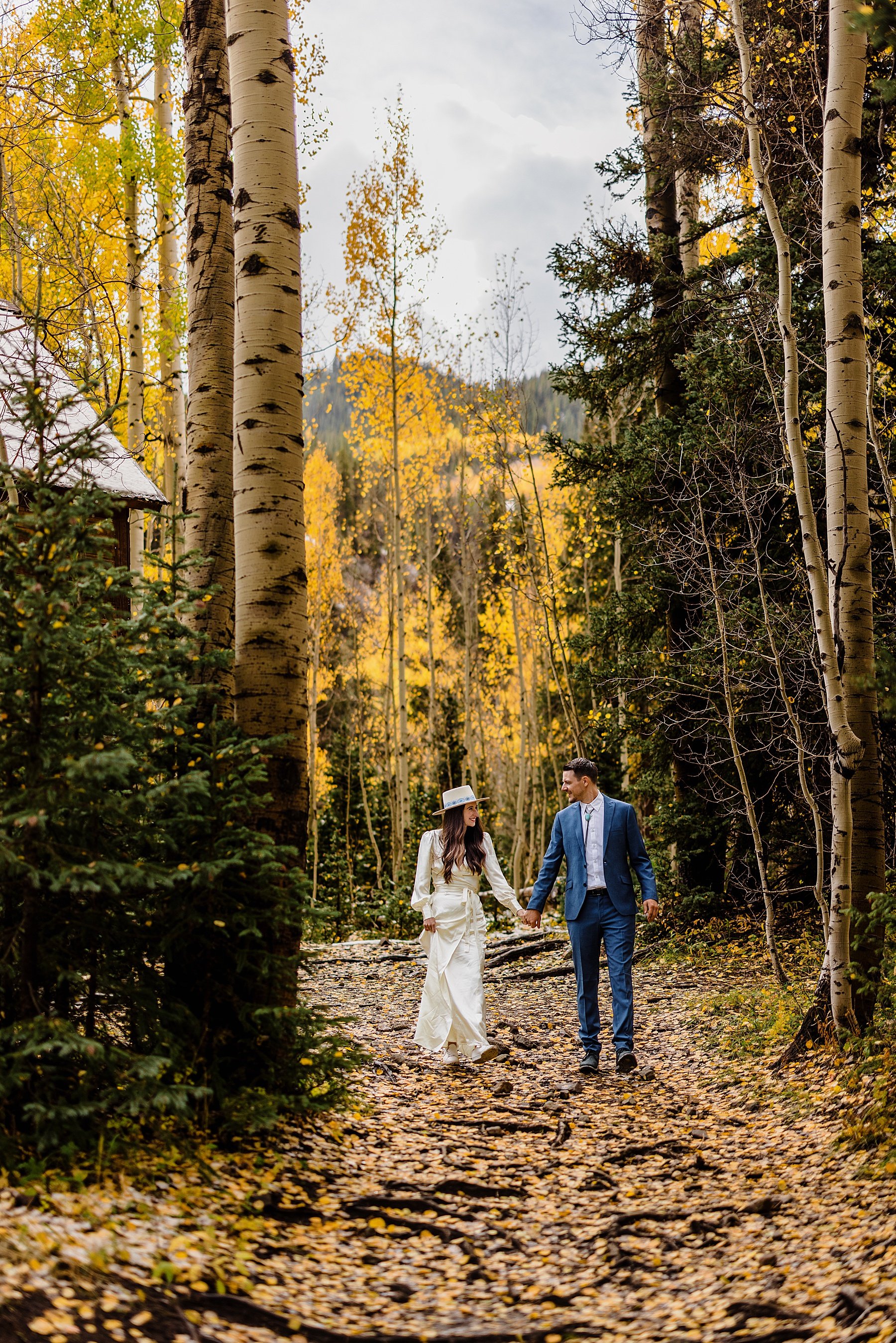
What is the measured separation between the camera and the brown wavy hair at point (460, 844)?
720 centimetres

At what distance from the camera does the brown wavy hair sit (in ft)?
23.6

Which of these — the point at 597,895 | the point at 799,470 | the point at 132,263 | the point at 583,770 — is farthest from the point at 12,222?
the point at 597,895

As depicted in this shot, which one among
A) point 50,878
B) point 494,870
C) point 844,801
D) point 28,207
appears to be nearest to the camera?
point 50,878

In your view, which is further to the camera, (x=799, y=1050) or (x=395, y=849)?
(x=395, y=849)

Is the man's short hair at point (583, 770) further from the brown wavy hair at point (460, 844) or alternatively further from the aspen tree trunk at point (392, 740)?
the aspen tree trunk at point (392, 740)

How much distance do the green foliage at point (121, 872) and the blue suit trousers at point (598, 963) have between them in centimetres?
233

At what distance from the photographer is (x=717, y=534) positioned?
10.4m

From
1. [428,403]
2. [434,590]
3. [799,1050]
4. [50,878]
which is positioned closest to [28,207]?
[428,403]

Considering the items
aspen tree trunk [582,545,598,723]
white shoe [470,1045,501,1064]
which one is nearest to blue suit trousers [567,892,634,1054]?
white shoe [470,1045,501,1064]

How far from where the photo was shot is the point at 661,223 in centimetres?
1341

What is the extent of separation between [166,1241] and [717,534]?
8.89m

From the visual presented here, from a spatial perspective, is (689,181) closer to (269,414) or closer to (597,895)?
(269,414)

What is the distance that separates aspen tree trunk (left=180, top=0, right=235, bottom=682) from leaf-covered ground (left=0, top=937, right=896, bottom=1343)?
8.51 ft

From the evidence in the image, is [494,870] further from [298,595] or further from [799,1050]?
[298,595]
